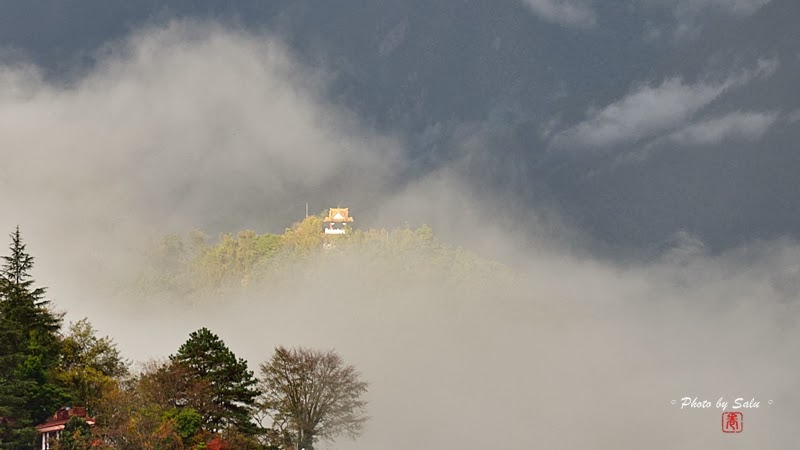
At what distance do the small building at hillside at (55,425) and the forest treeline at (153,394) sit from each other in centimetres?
13

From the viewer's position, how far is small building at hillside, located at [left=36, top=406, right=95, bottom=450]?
228 ft

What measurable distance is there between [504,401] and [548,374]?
58.3ft

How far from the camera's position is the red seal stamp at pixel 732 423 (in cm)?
16188

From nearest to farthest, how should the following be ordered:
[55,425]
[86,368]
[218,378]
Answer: [55,425] → [218,378] → [86,368]

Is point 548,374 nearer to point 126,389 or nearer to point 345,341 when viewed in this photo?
point 345,341

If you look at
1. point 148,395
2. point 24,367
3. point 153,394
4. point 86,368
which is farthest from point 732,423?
point 24,367

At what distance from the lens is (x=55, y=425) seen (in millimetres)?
→ 70188

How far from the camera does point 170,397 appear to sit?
7319 centimetres

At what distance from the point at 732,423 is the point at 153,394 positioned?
111500mm

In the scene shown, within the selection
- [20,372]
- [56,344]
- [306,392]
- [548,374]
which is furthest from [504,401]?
[20,372]

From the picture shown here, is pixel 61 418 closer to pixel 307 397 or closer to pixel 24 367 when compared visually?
pixel 24 367

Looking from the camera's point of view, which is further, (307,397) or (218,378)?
(307,397)

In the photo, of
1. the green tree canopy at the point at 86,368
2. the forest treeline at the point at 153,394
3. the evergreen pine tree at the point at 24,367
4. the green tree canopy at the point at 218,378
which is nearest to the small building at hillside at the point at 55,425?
the forest treeline at the point at 153,394

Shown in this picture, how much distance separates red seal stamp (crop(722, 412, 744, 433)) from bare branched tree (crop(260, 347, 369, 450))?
9130 cm
